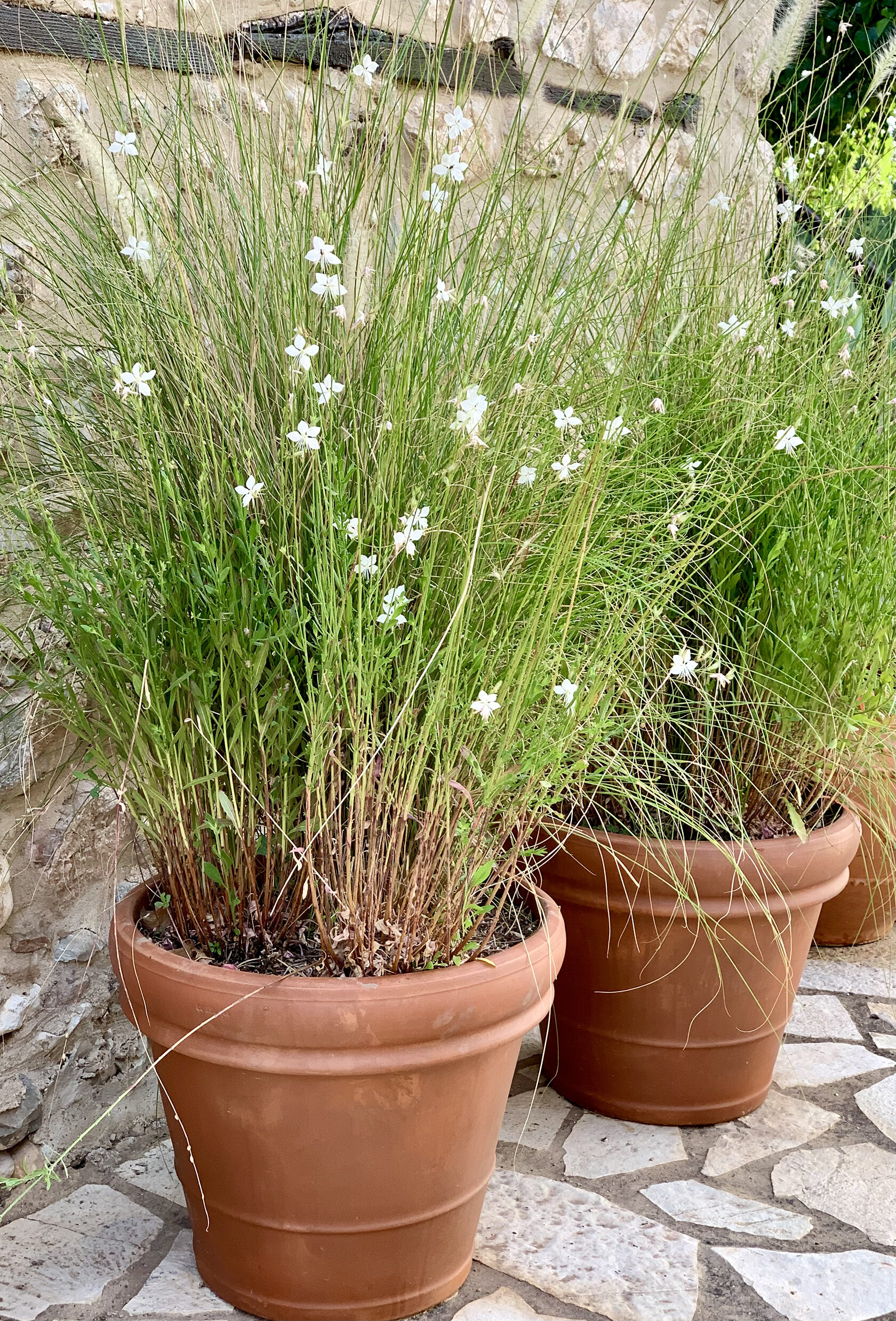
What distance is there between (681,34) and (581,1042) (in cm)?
262

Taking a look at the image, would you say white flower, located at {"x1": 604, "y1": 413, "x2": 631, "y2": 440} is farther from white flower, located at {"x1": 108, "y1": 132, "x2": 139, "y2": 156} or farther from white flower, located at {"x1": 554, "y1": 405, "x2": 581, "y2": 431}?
white flower, located at {"x1": 108, "y1": 132, "x2": 139, "y2": 156}

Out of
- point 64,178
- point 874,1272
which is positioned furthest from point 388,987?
point 64,178

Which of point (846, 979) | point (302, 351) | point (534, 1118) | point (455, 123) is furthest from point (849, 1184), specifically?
point (455, 123)

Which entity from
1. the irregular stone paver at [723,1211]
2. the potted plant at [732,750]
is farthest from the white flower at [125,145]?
the irregular stone paver at [723,1211]

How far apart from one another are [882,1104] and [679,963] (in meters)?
0.54

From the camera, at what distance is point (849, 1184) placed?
180 centimetres

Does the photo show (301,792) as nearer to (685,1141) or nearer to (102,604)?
(102,604)

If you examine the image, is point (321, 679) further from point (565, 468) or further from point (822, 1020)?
point (822, 1020)

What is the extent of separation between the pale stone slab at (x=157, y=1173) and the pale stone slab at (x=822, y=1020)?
121 centimetres

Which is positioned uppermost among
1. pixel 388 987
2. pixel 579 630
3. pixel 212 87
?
pixel 212 87

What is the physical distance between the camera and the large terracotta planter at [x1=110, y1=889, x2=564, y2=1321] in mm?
1294

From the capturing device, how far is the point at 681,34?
3.04 metres

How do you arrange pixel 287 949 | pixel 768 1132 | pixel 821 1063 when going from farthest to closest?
1. pixel 821 1063
2. pixel 768 1132
3. pixel 287 949

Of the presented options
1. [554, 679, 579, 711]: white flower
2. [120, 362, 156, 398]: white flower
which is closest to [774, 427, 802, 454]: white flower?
[554, 679, 579, 711]: white flower
